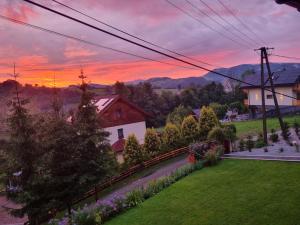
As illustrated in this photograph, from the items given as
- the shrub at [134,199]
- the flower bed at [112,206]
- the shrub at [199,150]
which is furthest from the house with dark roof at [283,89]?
the shrub at [134,199]

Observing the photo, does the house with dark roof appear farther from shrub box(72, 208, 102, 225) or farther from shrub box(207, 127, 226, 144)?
shrub box(72, 208, 102, 225)

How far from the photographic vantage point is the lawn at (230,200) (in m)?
10.4

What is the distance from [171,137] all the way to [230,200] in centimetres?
1733

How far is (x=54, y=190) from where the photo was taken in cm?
1569

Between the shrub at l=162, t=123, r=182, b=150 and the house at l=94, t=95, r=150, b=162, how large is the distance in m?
4.44

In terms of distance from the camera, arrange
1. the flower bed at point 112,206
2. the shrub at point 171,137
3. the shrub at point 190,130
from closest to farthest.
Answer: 1. the flower bed at point 112,206
2. the shrub at point 171,137
3. the shrub at point 190,130

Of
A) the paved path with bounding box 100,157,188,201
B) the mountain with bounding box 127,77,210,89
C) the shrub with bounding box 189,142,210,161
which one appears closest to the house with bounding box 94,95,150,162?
the paved path with bounding box 100,157,188,201

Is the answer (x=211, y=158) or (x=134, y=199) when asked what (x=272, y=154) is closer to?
(x=211, y=158)

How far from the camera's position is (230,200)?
12.1 metres

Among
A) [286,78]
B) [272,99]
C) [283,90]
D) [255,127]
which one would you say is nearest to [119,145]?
[255,127]

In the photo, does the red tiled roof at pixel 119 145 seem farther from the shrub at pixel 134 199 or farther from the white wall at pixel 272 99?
the white wall at pixel 272 99

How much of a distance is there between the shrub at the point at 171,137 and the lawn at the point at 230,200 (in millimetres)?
12538

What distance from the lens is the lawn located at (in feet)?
34.0

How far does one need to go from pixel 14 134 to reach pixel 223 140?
13066 mm
